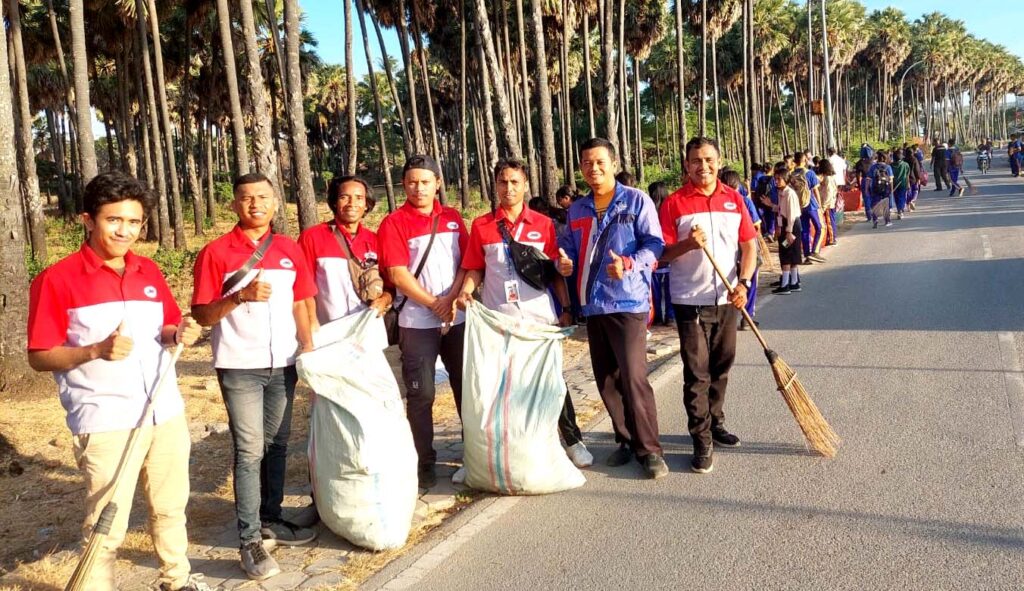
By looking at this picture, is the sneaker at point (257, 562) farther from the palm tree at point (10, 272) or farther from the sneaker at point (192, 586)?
the palm tree at point (10, 272)

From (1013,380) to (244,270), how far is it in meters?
5.52

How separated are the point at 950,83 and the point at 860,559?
115621 mm

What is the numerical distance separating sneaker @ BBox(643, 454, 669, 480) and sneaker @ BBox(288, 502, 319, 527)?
186 centimetres

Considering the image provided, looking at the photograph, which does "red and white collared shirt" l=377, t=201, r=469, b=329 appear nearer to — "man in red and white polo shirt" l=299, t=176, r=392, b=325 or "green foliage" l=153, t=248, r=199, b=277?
"man in red and white polo shirt" l=299, t=176, r=392, b=325

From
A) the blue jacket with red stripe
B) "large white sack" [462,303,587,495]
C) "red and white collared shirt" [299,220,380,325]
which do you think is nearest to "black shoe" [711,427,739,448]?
the blue jacket with red stripe

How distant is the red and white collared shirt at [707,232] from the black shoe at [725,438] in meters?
0.88

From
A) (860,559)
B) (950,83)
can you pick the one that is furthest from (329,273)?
(950,83)

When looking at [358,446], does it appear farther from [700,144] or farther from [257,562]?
[700,144]

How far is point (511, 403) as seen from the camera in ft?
14.1

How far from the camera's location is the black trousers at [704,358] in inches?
187

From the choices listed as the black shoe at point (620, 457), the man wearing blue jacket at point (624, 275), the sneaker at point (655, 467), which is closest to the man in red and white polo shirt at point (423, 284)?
the man wearing blue jacket at point (624, 275)

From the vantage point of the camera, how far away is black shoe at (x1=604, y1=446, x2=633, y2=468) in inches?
192

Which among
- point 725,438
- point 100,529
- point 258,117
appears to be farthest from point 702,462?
point 258,117

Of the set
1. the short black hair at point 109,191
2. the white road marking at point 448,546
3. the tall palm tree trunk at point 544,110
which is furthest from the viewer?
the tall palm tree trunk at point 544,110
